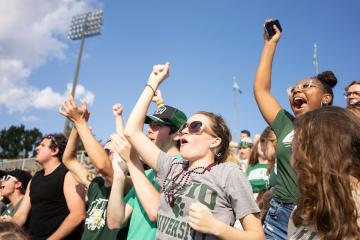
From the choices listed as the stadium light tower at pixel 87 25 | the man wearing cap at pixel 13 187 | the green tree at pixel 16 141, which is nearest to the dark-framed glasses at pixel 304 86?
the man wearing cap at pixel 13 187

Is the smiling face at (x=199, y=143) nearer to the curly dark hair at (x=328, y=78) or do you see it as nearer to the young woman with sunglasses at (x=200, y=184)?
the young woman with sunglasses at (x=200, y=184)

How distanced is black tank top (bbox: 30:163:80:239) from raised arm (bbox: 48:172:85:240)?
0.35ft

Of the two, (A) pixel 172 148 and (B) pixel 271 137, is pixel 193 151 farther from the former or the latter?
(B) pixel 271 137

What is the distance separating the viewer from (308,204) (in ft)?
Answer: 5.36

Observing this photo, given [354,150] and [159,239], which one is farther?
[159,239]

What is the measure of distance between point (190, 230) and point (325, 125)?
0.98 meters

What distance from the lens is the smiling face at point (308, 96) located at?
2971 millimetres

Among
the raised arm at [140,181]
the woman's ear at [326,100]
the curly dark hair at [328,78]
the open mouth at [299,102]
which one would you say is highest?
the curly dark hair at [328,78]

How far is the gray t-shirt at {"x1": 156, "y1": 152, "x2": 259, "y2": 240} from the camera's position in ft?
6.98

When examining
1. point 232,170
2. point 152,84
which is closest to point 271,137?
point 152,84

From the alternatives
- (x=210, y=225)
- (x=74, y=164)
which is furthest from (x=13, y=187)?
(x=210, y=225)

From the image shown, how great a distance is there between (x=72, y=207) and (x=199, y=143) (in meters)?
2.17

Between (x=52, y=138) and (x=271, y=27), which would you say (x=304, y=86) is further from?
(x=52, y=138)

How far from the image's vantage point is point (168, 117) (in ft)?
10.8
